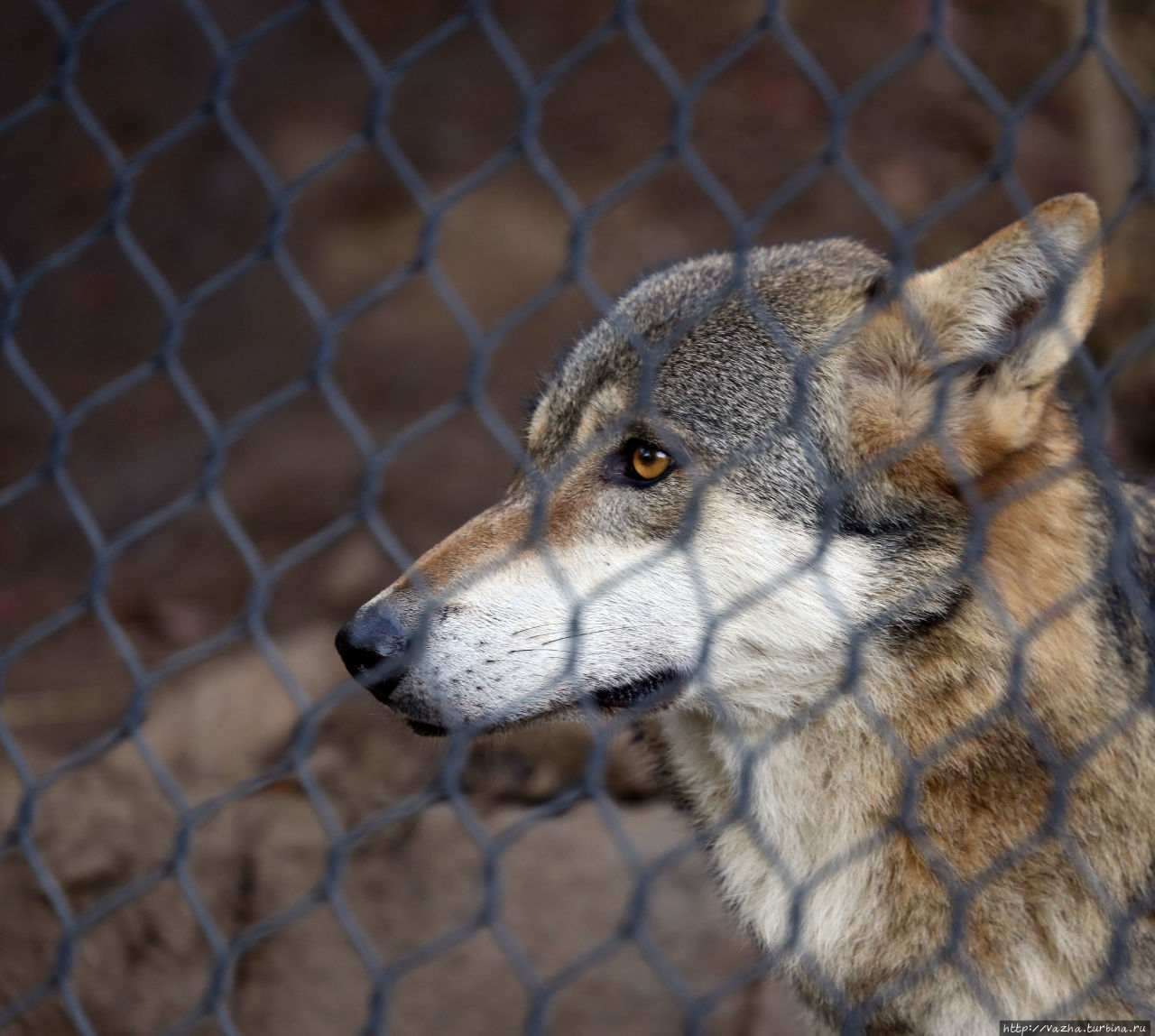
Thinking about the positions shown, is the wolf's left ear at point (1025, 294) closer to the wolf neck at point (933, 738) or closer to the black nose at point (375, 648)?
the wolf neck at point (933, 738)

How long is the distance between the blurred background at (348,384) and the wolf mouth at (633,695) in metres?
1.37

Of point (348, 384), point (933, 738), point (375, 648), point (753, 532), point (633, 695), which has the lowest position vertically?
point (933, 738)

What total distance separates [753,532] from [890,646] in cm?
39

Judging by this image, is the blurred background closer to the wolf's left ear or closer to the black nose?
the black nose

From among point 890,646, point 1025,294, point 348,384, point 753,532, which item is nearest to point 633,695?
point 753,532

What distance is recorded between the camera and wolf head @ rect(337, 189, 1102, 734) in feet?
7.54

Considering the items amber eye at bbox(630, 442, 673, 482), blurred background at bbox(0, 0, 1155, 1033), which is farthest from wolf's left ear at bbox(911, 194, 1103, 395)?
blurred background at bbox(0, 0, 1155, 1033)

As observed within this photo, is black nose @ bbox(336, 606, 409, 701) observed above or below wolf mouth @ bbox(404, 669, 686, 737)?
above

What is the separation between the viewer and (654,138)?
766 centimetres

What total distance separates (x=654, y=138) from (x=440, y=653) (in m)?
6.14

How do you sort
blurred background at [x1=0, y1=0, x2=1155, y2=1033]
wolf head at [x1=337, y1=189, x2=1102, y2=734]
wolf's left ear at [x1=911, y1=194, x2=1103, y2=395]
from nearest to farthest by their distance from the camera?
wolf's left ear at [x1=911, y1=194, x2=1103, y2=395] → wolf head at [x1=337, y1=189, x2=1102, y2=734] → blurred background at [x1=0, y1=0, x2=1155, y2=1033]

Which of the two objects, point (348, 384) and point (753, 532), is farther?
point (348, 384)

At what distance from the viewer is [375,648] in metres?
2.34

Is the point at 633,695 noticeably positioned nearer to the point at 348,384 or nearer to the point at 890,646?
the point at 890,646
